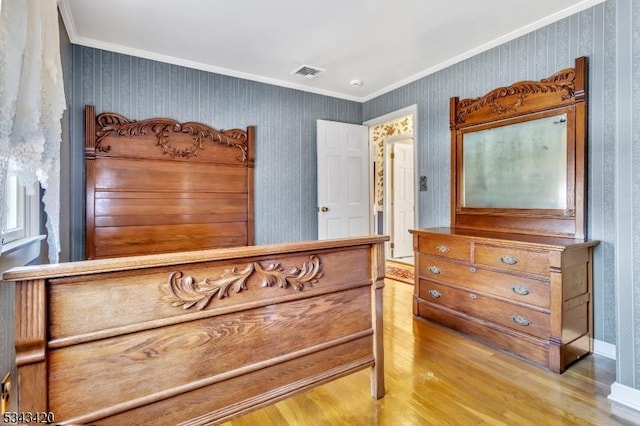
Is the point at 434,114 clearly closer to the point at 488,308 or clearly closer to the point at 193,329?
the point at 488,308

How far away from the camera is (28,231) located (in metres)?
2.02

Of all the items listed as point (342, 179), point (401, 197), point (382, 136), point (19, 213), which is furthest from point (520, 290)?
point (382, 136)

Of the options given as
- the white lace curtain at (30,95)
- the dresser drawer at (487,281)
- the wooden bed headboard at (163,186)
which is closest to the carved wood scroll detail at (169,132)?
the wooden bed headboard at (163,186)

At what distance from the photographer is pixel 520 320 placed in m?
2.43

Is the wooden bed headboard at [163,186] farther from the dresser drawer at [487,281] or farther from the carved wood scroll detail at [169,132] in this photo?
the dresser drawer at [487,281]

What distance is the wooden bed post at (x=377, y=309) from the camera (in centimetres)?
193

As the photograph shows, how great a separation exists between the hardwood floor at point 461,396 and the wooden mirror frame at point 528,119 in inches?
41.9

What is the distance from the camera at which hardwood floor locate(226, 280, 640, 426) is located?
5.77 feet

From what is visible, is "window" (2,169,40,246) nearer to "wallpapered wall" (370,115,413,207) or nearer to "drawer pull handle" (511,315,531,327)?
"drawer pull handle" (511,315,531,327)

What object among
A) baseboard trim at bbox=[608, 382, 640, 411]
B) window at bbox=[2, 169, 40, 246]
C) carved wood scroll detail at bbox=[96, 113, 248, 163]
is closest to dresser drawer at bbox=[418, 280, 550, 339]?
baseboard trim at bbox=[608, 382, 640, 411]

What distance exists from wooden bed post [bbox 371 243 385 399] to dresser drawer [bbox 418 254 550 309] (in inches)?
47.6

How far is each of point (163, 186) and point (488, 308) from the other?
327cm

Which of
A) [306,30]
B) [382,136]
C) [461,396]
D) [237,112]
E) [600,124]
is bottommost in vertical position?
[461,396]

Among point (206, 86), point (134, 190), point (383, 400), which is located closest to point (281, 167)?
point (206, 86)
